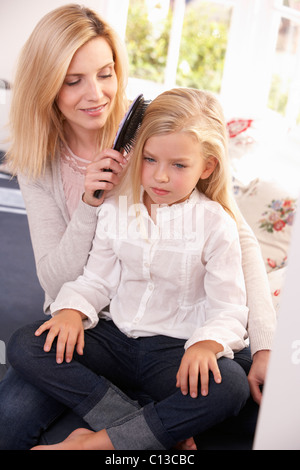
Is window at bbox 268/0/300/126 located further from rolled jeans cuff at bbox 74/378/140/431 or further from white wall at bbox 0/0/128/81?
rolled jeans cuff at bbox 74/378/140/431

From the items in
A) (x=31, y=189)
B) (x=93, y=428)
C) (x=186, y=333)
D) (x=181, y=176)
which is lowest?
(x=93, y=428)

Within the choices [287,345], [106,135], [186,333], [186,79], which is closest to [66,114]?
[106,135]

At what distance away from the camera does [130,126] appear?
1067 millimetres

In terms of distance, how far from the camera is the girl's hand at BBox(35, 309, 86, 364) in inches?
40.3

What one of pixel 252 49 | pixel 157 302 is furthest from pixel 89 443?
pixel 252 49

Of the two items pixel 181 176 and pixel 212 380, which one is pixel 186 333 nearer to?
pixel 212 380

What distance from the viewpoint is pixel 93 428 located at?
1.02 m

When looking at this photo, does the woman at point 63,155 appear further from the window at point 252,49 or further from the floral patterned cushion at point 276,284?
the window at point 252,49

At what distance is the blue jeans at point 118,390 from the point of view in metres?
0.93

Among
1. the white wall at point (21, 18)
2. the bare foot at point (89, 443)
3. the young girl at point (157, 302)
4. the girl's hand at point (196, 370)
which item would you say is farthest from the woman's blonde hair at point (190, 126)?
the white wall at point (21, 18)

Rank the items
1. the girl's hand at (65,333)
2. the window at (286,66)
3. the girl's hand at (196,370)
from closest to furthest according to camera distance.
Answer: the girl's hand at (196,370) < the girl's hand at (65,333) < the window at (286,66)

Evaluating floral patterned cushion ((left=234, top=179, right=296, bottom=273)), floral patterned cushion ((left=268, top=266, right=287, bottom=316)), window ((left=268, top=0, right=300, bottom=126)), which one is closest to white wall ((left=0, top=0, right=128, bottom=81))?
window ((left=268, top=0, right=300, bottom=126))

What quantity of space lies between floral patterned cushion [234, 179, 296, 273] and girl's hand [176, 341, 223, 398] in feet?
2.37
